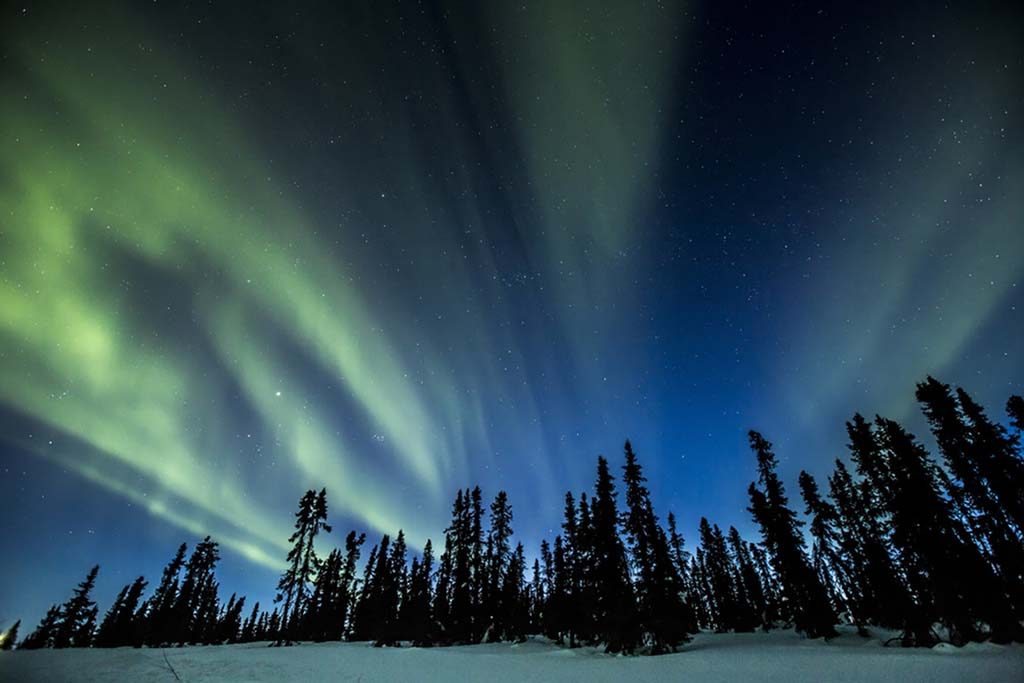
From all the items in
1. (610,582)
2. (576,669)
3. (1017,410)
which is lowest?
(576,669)

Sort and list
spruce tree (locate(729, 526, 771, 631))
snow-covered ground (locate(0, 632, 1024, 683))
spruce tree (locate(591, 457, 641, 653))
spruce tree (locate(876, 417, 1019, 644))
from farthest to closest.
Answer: spruce tree (locate(729, 526, 771, 631)) → spruce tree (locate(591, 457, 641, 653)) → spruce tree (locate(876, 417, 1019, 644)) → snow-covered ground (locate(0, 632, 1024, 683))

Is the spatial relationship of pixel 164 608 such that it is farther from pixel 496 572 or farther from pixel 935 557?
pixel 935 557

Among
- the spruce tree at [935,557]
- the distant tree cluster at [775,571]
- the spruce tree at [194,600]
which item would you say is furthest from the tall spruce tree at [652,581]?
the spruce tree at [194,600]

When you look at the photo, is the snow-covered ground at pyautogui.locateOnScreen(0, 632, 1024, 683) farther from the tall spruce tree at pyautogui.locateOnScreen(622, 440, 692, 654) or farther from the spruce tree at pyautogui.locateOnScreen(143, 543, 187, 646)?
the spruce tree at pyautogui.locateOnScreen(143, 543, 187, 646)

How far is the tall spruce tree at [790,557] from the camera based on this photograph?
26906 mm

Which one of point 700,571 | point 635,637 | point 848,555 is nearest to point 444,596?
point 635,637

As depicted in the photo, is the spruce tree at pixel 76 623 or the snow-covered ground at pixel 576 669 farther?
the spruce tree at pixel 76 623

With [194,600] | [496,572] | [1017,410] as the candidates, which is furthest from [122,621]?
[1017,410]

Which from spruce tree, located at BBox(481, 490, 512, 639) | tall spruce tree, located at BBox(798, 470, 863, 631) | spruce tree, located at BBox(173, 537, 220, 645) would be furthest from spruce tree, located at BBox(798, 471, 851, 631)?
spruce tree, located at BBox(173, 537, 220, 645)

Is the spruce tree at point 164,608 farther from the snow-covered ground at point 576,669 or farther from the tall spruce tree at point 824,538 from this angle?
the tall spruce tree at point 824,538

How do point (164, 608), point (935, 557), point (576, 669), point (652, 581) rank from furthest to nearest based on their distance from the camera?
point (164, 608) → point (652, 581) → point (935, 557) → point (576, 669)

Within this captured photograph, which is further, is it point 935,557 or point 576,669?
point 935,557

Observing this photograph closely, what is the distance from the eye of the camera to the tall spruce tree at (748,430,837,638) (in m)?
26.9

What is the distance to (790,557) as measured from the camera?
94.8 ft
